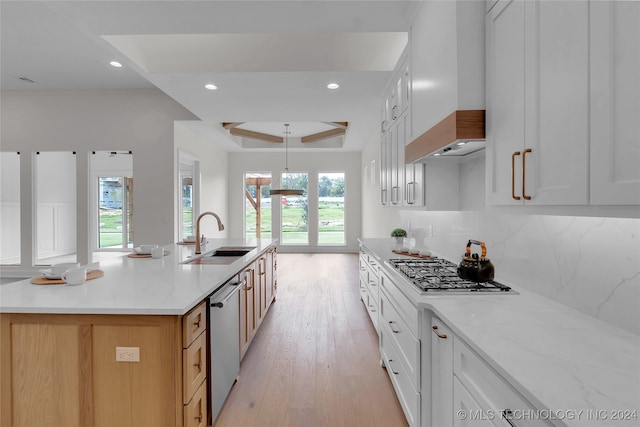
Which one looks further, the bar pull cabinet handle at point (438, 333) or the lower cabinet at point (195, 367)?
the lower cabinet at point (195, 367)

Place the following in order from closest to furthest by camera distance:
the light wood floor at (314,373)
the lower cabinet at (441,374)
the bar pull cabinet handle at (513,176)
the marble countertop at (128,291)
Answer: the bar pull cabinet handle at (513,176), the lower cabinet at (441,374), the marble countertop at (128,291), the light wood floor at (314,373)

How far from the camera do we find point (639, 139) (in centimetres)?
76

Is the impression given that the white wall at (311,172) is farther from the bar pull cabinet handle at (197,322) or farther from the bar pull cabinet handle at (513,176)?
the bar pull cabinet handle at (513,176)

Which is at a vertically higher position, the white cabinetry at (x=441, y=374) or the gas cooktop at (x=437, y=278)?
the gas cooktop at (x=437, y=278)

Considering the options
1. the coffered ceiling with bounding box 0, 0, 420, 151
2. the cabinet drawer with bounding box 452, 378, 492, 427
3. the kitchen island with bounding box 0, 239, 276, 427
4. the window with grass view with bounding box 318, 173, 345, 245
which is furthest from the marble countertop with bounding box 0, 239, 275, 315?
the window with grass view with bounding box 318, 173, 345, 245

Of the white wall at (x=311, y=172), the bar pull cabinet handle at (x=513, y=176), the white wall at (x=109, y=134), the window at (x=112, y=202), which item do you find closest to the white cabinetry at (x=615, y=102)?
the bar pull cabinet handle at (x=513, y=176)

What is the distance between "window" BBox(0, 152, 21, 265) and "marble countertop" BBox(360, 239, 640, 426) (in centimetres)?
832

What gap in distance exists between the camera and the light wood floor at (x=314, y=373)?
201 cm

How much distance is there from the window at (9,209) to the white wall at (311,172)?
4469mm

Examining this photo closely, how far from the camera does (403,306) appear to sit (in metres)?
1.84

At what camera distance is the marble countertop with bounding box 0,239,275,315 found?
145 centimetres

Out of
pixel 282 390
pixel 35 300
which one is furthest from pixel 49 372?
pixel 282 390

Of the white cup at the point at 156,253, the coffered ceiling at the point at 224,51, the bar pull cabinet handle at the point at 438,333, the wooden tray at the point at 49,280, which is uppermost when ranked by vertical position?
the coffered ceiling at the point at 224,51

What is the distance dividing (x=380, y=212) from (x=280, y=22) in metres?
3.86
